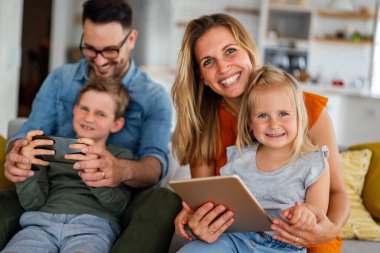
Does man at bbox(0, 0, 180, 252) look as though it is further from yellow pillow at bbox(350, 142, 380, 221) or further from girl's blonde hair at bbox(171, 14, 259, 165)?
yellow pillow at bbox(350, 142, 380, 221)

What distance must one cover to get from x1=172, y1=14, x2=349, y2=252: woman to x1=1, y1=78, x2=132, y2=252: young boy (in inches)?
Answer: 13.0

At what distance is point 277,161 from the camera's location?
74.1 inches

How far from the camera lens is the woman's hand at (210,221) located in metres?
1.69

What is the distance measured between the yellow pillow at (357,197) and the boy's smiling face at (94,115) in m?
1.10

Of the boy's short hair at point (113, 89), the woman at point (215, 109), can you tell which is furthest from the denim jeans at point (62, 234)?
the boy's short hair at point (113, 89)

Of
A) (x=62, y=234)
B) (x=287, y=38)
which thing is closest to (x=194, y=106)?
(x=62, y=234)

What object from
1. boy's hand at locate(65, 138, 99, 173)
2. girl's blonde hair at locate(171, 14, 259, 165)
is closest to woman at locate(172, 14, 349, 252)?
girl's blonde hair at locate(171, 14, 259, 165)

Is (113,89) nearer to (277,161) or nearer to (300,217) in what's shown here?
(277,161)

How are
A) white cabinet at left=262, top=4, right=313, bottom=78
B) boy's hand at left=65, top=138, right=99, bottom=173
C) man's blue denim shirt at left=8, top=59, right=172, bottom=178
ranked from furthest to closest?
white cabinet at left=262, top=4, right=313, bottom=78 → man's blue denim shirt at left=8, top=59, right=172, bottom=178 → boy's hand at left=65, top=138, right=99, bottom=173

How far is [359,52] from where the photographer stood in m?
7.60

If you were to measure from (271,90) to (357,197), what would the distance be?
3.17ft

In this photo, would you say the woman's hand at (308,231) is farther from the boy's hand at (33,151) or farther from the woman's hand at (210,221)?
the boy's hand at (33,151)

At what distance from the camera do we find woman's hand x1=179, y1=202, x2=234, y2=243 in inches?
66.4

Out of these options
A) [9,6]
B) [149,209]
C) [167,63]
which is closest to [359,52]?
[167,63]
